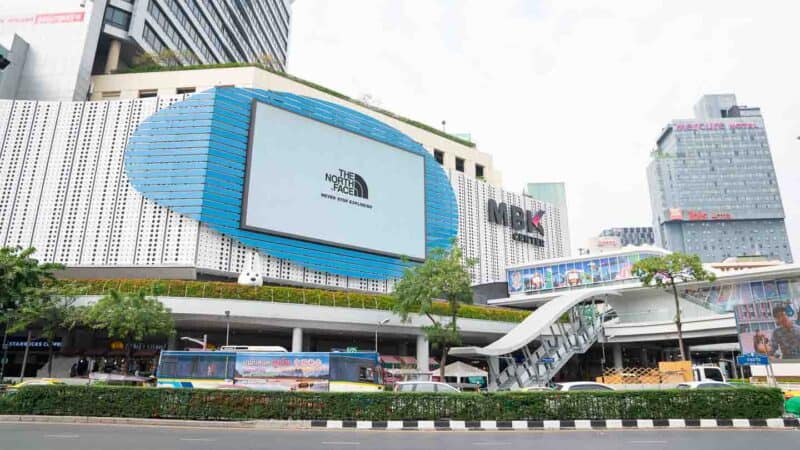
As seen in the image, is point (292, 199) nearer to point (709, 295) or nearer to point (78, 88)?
point (78, 88)

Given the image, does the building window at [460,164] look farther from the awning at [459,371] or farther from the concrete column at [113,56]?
the concrete column at [113,56]

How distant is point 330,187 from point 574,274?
25924 millimetres

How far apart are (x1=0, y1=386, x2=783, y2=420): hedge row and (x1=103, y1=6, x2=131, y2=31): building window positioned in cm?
3767

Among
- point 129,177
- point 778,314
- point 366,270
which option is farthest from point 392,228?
point 778,314

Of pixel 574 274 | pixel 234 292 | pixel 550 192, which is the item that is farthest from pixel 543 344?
pixel 550 192

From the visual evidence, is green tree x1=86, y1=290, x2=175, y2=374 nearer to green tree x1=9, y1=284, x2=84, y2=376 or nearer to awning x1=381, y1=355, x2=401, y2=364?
green tree x1=9, y1=284, x2=84, y2=376

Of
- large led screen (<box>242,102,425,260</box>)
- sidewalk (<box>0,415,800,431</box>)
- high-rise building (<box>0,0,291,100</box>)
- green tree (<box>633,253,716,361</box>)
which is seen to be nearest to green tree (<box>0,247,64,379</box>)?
large led screen (<box>242,102,425,260</box>)

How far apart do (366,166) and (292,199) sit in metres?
7.56

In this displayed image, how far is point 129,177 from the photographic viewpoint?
3572 centimetres

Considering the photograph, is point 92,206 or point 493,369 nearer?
point 493,369

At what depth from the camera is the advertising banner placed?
23.1 m

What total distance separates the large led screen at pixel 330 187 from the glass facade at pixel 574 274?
45.8 ft

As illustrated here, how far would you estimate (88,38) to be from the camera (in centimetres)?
4222

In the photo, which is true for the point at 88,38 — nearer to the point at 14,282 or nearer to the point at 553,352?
the point at 14,282
